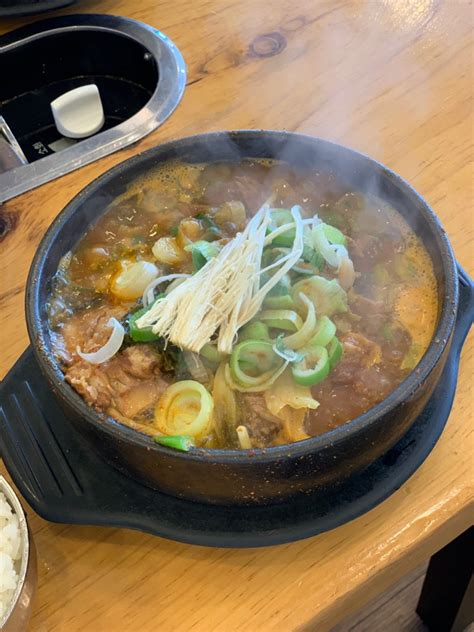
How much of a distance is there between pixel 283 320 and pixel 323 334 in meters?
0.07

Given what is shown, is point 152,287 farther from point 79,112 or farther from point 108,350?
point 79,112

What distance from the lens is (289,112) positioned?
1.82 m

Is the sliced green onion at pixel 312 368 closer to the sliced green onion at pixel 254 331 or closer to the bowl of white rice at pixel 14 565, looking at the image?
the sliced green onion at pixel 254 331

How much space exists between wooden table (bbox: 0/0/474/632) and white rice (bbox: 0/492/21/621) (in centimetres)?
14

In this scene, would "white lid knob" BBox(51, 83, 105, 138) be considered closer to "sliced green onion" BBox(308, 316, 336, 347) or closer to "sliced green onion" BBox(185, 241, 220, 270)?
"sliced green onion" BBox(185, 241, 220, 270)

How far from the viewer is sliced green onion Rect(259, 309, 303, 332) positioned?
1.06 m

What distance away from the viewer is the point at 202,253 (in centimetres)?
115

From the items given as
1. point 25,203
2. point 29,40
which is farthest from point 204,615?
point 29,40

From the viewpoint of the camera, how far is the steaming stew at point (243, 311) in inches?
39.8

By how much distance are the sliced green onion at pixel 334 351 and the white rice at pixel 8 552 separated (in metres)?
0.51

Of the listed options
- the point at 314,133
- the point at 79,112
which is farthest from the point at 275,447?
the point at 79,112

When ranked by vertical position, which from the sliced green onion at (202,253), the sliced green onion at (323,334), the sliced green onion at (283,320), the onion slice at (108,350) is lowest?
the sliced green onion at (323,334)

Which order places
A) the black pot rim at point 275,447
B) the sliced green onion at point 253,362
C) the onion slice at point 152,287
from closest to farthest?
the black pot rim at point 275,447 < the sliced green onion at point 253,362 < the onion slice at point 152,287

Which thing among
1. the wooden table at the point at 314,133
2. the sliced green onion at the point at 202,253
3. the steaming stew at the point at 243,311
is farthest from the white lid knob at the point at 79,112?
the sliced green onion at the point at 202,253
